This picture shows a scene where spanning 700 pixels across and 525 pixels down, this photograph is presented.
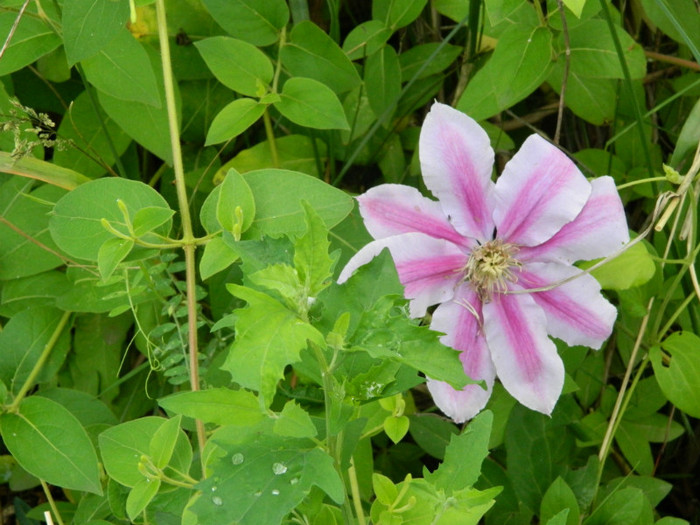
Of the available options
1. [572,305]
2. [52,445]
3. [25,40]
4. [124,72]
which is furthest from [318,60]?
[52,445]

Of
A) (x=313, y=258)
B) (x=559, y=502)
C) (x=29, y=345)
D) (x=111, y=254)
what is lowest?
(x=559, y=502)

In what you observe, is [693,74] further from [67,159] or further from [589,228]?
[67,159]

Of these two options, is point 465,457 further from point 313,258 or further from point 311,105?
point 311,105

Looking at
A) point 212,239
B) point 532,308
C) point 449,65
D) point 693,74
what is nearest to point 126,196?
point 212,239

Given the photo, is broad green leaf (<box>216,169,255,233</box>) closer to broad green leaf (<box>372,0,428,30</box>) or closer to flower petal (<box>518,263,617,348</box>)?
flower petal (<box>518,263,617,348</box>)

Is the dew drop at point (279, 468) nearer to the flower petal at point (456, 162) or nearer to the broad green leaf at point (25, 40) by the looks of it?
the flower petal at point (456, 162)

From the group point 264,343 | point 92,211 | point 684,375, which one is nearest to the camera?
point 264,343
